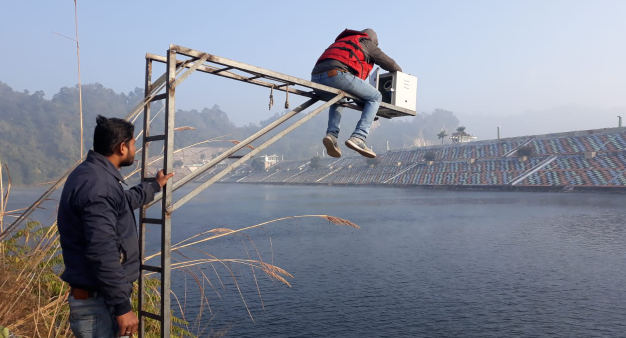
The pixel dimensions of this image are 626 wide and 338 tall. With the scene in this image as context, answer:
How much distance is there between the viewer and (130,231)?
10.5ft

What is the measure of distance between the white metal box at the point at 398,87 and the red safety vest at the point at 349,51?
0.59 meters

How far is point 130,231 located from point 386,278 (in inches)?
758

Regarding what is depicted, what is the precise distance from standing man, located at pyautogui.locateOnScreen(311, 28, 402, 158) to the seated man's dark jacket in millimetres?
2329

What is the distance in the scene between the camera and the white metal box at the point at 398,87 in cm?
537

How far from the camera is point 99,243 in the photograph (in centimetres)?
287

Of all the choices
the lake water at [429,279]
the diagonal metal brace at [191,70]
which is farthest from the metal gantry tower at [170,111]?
the lake water at [429,279]

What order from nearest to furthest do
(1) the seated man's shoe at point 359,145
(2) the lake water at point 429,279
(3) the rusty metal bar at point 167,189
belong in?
(3) the rusty metal bar at point 167,189 < (1) the seated man's shoe at point 359,145 < (2) the lake water at point 429,279

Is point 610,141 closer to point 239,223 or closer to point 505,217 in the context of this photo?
point 505,217

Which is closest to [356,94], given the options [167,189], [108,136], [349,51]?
[349,51]

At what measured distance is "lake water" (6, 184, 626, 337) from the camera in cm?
1576

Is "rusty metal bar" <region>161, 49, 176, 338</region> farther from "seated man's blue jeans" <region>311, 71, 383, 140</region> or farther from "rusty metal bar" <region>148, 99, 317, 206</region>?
"seated man's blue jeans" <region>311, 71, 383, 140</region>

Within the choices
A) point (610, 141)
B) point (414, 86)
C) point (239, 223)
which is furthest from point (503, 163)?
point (414, 86)

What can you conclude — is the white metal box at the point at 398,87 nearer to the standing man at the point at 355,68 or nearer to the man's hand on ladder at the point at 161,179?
the standing man at the point at 355,68

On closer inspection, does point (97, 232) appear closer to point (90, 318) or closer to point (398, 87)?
point (90, 318)
